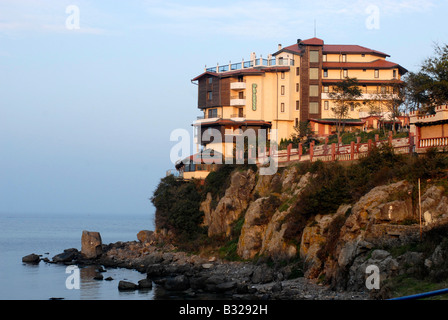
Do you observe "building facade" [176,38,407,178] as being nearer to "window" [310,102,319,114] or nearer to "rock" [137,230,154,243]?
"window" [310,102,319,114]

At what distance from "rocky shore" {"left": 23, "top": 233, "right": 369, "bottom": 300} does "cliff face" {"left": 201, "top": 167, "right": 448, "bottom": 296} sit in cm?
131

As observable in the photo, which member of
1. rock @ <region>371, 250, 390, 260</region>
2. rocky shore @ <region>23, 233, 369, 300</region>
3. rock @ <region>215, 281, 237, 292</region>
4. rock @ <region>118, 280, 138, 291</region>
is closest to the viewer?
rock @ <region>371, 250, 390, 260</region>

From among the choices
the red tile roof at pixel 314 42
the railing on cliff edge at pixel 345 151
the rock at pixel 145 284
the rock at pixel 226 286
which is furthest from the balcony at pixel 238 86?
the rock at pixel 226 286

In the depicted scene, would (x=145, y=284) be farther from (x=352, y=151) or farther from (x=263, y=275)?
(x=352, y=151)

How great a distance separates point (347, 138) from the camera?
209 ft

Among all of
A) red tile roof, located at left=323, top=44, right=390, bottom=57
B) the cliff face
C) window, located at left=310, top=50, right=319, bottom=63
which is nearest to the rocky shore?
the cliff face

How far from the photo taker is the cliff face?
104 ft

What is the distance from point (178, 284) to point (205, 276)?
2.81 metres

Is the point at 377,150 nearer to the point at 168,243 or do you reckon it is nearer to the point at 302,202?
the point at 302,202

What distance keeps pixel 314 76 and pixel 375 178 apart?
4147 cm

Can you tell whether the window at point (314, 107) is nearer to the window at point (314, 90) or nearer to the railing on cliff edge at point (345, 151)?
the window at point (314, 90)

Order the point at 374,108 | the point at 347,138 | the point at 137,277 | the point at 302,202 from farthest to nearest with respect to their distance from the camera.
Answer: the point at 374,108, the point at 347,138, the point at 137,277, the point at 302,202

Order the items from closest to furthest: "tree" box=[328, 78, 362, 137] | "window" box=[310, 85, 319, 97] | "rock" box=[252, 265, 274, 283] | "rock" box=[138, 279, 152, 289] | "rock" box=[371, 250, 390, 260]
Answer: "rock" box=[371, 250, 390, 260], "rock" box=[252, 265, 274, 283], "rock" box=[138, 279, 152, 289], "tree" box=[328, 78, 362, 137], "window" box=[310, 85, 319, 97]
